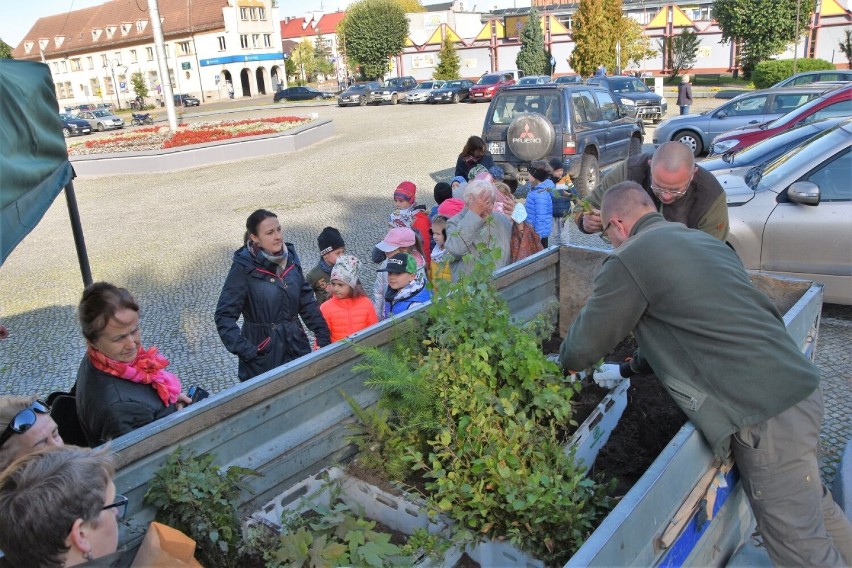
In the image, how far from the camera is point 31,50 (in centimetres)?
7925

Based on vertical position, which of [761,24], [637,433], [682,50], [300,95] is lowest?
[637,433]

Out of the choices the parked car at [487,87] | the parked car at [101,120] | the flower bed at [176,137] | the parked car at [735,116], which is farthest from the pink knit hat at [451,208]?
the parked car at [101,120]

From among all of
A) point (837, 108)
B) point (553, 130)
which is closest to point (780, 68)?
point (837, 108)

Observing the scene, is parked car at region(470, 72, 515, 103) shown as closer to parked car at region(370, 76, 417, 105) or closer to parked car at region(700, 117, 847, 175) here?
parked car at region(370, 76, 417, 105)

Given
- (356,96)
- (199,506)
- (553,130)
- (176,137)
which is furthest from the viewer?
(356,96)

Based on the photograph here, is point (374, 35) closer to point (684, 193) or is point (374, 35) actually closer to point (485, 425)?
point (684, 193)

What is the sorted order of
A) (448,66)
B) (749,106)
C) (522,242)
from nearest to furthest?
(522,242), (749,106), (448,66)

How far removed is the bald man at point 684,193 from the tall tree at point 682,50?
1794 inches

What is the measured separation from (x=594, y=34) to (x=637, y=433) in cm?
3458

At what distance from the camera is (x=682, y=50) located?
44594 mm

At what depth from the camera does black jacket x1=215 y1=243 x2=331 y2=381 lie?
13.2 ft

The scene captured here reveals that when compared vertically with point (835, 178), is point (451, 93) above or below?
above

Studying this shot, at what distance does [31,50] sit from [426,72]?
51219 mm

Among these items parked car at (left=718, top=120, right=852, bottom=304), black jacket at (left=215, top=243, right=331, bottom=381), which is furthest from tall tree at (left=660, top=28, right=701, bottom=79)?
black jacket at (left=215, top=243, right=331, bottom=381)
